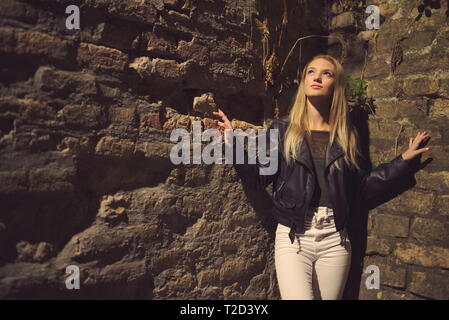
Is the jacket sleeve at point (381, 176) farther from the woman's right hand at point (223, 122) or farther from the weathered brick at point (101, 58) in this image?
the weathered brick at point (101, 58)

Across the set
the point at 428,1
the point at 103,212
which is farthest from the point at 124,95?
the point at 428,1

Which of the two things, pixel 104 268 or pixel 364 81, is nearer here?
pixel 104 268

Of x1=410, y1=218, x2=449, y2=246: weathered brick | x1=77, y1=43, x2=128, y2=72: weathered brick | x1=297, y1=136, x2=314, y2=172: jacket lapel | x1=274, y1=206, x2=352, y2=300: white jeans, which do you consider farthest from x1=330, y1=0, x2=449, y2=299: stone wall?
x1=77, y1=43, x2=128, y2=72: weathered brick

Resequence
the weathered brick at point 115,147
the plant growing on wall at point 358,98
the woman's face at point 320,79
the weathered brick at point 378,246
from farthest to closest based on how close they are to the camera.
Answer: the plant growing on wall at point 358,98
the weathered brick at point 378,246
the woman's face at point 320,79
the weathered brick at point 115,147

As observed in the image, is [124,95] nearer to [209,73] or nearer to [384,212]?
[209,73]

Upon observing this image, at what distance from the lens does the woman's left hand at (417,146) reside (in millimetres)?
2283

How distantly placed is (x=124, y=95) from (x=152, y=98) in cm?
17

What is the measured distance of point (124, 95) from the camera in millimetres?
1892

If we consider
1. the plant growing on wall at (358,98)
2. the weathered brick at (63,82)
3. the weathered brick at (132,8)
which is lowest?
the weathered brick at (63,82)

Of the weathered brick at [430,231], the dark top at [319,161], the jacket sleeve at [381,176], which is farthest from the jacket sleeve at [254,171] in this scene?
the weathered brick at [430,231]

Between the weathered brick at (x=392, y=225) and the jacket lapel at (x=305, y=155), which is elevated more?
the jacket lapel at (x=305, y=155)

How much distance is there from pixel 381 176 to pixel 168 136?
1387 millimetres

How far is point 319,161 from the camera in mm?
2246

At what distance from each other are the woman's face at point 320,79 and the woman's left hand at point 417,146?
0.61 m
